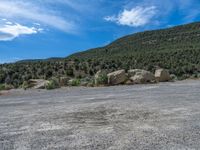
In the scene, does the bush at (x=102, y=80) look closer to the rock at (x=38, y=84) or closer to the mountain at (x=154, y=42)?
the rock at (x=38, y=84)

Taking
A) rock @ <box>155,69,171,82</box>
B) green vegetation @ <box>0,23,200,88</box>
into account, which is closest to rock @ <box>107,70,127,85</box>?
green vegetation @ <box>0,23,200,88</box>

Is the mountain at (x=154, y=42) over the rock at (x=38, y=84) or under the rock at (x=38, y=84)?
over

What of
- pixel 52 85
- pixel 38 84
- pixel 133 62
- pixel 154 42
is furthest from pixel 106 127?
pixel 154 42

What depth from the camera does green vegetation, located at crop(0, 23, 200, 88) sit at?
3772 centimetres

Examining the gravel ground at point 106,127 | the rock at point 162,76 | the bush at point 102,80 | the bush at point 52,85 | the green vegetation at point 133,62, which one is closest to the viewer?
the gravel ground at point 106,127

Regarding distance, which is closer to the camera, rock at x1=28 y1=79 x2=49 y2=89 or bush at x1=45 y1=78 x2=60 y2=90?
bush at x1=45 y1=78 x2=60 y2=90

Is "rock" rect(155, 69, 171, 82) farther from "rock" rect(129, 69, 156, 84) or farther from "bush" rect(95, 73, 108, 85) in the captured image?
"bush" rect(95, 73, 108, 85)

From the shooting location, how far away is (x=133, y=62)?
47.3 metres

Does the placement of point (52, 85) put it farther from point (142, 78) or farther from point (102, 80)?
point (142, 78)

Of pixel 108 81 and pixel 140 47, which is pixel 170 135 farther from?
pixel 140 47

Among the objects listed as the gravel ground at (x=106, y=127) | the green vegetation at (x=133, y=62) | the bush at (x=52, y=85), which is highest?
the green vegetation at (x=133, y=62)

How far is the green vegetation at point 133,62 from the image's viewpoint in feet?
124

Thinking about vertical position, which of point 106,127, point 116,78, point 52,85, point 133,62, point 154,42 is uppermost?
point 154,42

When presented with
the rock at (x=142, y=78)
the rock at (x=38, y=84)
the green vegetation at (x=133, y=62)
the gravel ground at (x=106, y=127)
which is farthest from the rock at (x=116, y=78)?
the gravel ground at (x=106, y=127)
